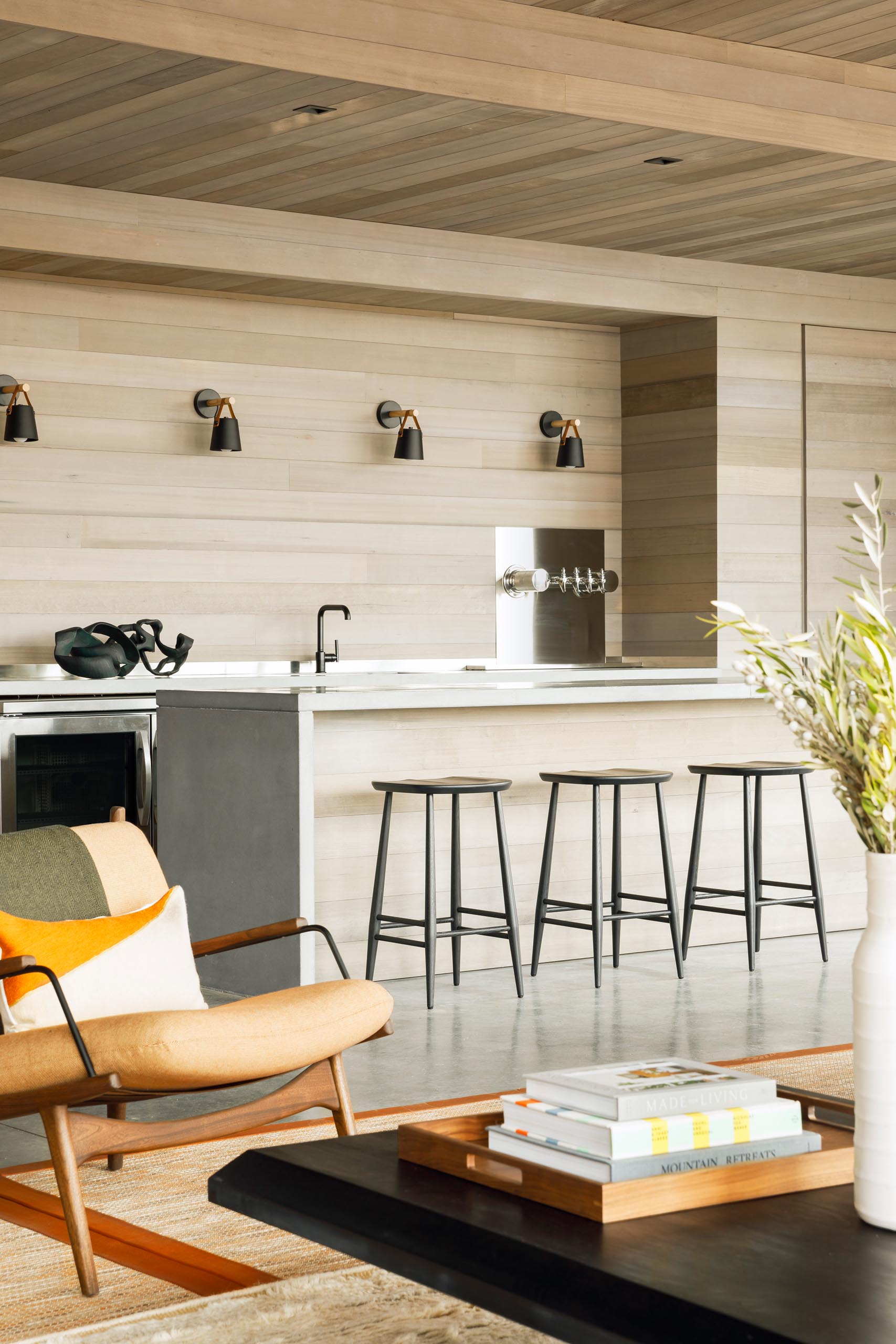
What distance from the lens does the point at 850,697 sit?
195 centimetres

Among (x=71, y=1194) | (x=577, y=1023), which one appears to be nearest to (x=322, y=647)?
(x=577, y=1023)

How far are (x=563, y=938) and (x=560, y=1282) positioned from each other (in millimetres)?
4170

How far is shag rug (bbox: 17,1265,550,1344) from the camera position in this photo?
2.50 meters

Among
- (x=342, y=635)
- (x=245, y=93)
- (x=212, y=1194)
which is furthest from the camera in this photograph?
(x=342, y=635)

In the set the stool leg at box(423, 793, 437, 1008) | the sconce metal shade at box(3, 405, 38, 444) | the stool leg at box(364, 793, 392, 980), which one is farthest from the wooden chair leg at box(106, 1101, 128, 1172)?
the sconce metal shade at box(3, 405, 38, 444)

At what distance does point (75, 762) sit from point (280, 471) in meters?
1.90

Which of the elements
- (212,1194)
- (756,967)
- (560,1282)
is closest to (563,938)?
(756,967)

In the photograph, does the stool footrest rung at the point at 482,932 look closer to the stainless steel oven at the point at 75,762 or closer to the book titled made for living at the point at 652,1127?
A: the stainless steel oven at the point at 75,762

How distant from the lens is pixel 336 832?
18.0 ft

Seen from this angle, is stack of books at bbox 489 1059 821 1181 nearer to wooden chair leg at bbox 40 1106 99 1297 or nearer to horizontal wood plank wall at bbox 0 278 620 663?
wooden chair leg at bbox 40 1106 99 1297

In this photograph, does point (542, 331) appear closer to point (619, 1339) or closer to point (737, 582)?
point (737, 582)

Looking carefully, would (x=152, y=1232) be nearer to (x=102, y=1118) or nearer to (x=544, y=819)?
(x=102, y=1118)

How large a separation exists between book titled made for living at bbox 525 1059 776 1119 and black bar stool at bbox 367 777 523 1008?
2797mm

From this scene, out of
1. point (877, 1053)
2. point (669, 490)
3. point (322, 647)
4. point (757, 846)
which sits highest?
point (669, 490)
